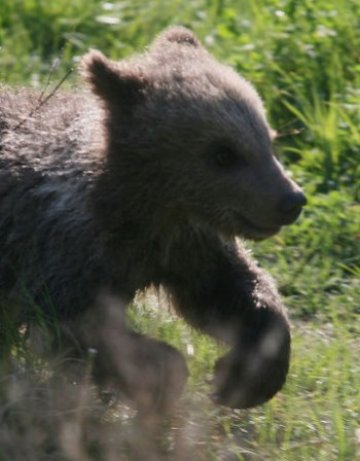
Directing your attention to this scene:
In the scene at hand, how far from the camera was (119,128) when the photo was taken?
6.52 metres

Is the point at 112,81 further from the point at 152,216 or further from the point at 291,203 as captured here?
the point at 291,203

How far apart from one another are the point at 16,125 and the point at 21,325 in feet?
3.13

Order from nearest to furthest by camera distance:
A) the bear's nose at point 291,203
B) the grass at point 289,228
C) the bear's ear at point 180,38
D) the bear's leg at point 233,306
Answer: the grass at point 289,228, the bear's nose at point 291,203, the bear's leg at point 233,306, the bear's ear at point 180,38

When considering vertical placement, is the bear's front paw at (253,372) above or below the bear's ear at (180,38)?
below

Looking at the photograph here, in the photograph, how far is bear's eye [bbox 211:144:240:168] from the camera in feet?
21.1

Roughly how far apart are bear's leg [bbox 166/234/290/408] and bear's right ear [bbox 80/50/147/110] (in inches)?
26.1

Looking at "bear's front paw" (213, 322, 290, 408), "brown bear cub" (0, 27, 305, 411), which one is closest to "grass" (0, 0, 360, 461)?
"bear's front paw" (213, 322, 290, 408)

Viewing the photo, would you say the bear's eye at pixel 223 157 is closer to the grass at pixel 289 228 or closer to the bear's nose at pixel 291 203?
the bear's nose at pixel 291 203

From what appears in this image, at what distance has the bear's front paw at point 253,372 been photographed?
6285 mm

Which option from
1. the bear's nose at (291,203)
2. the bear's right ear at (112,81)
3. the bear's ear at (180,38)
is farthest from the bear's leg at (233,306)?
the bear's ear at (180,38)

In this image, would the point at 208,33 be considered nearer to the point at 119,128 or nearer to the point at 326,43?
the point at 326,43

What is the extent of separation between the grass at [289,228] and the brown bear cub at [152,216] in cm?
21

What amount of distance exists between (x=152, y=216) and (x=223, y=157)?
38cm

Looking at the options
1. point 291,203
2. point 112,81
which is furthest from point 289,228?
point 112,81
